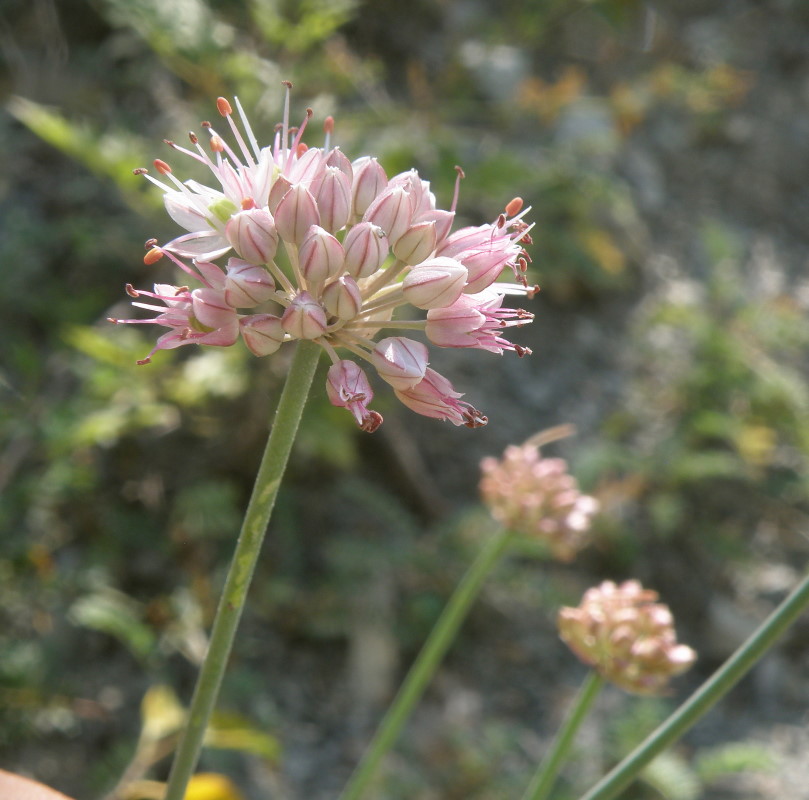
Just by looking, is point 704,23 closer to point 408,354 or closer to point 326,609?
point 326,609

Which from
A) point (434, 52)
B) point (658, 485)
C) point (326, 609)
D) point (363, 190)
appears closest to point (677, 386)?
point (658, 485)

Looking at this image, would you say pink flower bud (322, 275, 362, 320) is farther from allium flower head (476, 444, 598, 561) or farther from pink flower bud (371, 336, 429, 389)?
allium flower head (476, 444, 598, 561)

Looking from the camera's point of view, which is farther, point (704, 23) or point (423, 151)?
point (704, 23)

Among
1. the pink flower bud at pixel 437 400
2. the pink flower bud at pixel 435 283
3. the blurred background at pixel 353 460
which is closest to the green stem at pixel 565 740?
the pink flower bud at pixel 437 400

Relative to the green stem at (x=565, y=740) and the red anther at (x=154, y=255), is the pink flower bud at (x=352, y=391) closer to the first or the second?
the red anther at (x=154, y=255)

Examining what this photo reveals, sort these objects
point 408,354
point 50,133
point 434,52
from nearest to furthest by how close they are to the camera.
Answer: point 408,354 < point 50,133 < point 434,52

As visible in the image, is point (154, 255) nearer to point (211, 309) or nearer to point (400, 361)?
point (211, 309)

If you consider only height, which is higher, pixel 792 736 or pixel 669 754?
pixel 792 736

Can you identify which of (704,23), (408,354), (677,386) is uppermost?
(704,23)

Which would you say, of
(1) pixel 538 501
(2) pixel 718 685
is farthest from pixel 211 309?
(1) pixel 538 501
